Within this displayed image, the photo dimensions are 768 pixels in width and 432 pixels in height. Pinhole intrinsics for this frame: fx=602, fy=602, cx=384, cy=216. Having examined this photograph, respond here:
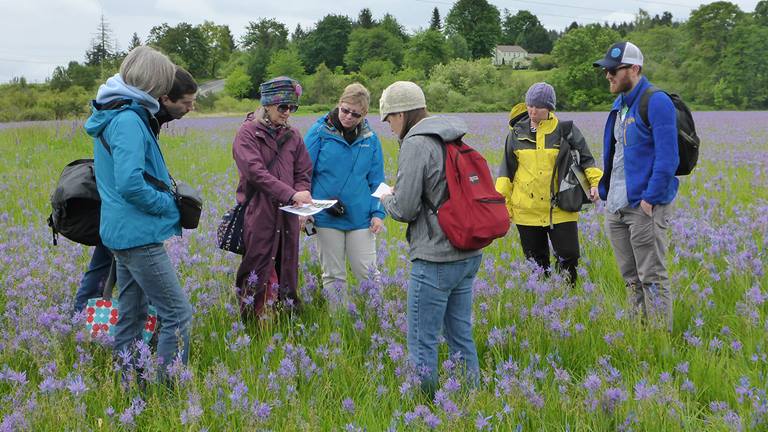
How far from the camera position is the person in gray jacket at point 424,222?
286cm

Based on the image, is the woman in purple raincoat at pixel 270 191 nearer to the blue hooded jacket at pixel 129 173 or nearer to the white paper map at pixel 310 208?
the white paper map at pixel 310 208

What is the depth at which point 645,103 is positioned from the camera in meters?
3.68

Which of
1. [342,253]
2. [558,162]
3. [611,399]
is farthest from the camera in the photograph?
[558,162]

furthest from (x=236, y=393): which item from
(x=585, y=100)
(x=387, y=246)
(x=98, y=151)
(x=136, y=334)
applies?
(x=585, y=100)

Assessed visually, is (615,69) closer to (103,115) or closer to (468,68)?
(103,115)

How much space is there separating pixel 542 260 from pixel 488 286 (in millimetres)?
877

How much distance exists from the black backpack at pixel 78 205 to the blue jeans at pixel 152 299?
0.39m

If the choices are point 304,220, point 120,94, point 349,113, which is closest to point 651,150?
point 349,113

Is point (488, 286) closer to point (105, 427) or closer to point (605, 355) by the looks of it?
point (605, 355)

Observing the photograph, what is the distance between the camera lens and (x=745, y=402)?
283cm

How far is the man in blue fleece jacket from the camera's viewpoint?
359 cm

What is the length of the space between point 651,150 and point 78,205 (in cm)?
341

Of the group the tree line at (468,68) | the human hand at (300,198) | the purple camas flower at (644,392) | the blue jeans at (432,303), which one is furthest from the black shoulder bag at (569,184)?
the tree line at (468,68)

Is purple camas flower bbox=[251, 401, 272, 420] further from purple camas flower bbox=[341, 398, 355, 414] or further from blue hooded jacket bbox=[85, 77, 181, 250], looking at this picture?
blue hooded jacket bbox=[85, 77, 181, 250]
